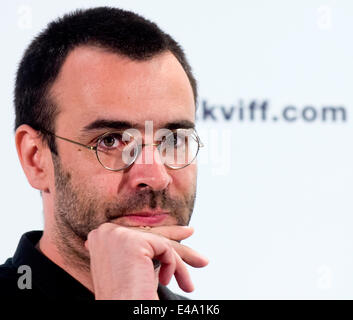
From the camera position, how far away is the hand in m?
1.80

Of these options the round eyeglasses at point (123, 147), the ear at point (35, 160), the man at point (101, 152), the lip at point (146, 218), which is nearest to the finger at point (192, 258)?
the man at point (101, 152)

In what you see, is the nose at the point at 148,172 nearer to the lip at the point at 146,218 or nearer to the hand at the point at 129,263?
the lip at the point at 146,218

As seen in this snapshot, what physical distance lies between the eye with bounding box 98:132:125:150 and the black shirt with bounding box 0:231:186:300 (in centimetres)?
46

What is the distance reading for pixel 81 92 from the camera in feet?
7.18

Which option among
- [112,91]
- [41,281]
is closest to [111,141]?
[112,91]

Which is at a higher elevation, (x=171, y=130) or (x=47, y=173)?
(x=171, y=130)

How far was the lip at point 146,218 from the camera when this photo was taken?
6.99 ft

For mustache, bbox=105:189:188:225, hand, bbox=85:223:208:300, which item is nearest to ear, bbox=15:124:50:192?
mustache, bbox=105:189:188:225

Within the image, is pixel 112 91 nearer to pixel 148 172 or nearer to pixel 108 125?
pixel 108 125

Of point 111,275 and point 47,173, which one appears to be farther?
point 47,173
